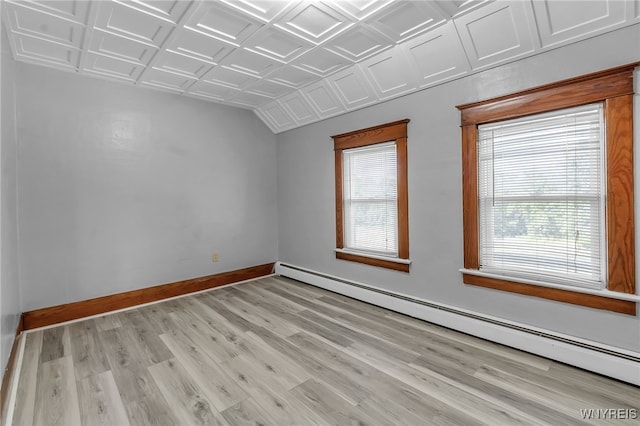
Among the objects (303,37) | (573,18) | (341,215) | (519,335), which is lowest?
(519,335)

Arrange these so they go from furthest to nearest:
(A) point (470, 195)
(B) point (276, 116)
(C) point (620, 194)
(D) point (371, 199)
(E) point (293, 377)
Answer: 1. (B) point (276, 116)
2. (D) point (371, 199)
3. (A) point (470, 195)
4. (E) point (293, 377)
5. (C) point (620, 194)

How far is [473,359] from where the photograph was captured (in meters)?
2.24

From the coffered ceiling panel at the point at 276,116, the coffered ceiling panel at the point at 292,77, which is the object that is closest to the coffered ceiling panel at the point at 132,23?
the coffered ceiling panel at the point at 292,77

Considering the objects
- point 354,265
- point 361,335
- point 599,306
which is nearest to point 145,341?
point 361,335

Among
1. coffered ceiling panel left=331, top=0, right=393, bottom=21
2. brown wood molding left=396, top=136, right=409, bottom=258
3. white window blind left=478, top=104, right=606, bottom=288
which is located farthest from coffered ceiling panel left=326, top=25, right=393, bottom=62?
white window blind left=478, top=104, right=606, bottom=288

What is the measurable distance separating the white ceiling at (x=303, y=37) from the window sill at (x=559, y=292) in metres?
1.77

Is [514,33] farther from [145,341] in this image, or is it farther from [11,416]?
[11,416]

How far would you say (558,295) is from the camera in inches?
87.2

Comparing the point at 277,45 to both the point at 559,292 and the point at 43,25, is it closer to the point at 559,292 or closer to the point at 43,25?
the point at 43,25

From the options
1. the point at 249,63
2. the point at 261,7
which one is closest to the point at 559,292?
the point at 261,7

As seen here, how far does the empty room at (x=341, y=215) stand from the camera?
1.92m

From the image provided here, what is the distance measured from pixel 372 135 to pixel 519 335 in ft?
7.85

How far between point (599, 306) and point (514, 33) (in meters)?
2.06

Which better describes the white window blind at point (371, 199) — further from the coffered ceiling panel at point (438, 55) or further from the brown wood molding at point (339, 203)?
the coffered ceiling panel at point (438, 55)
